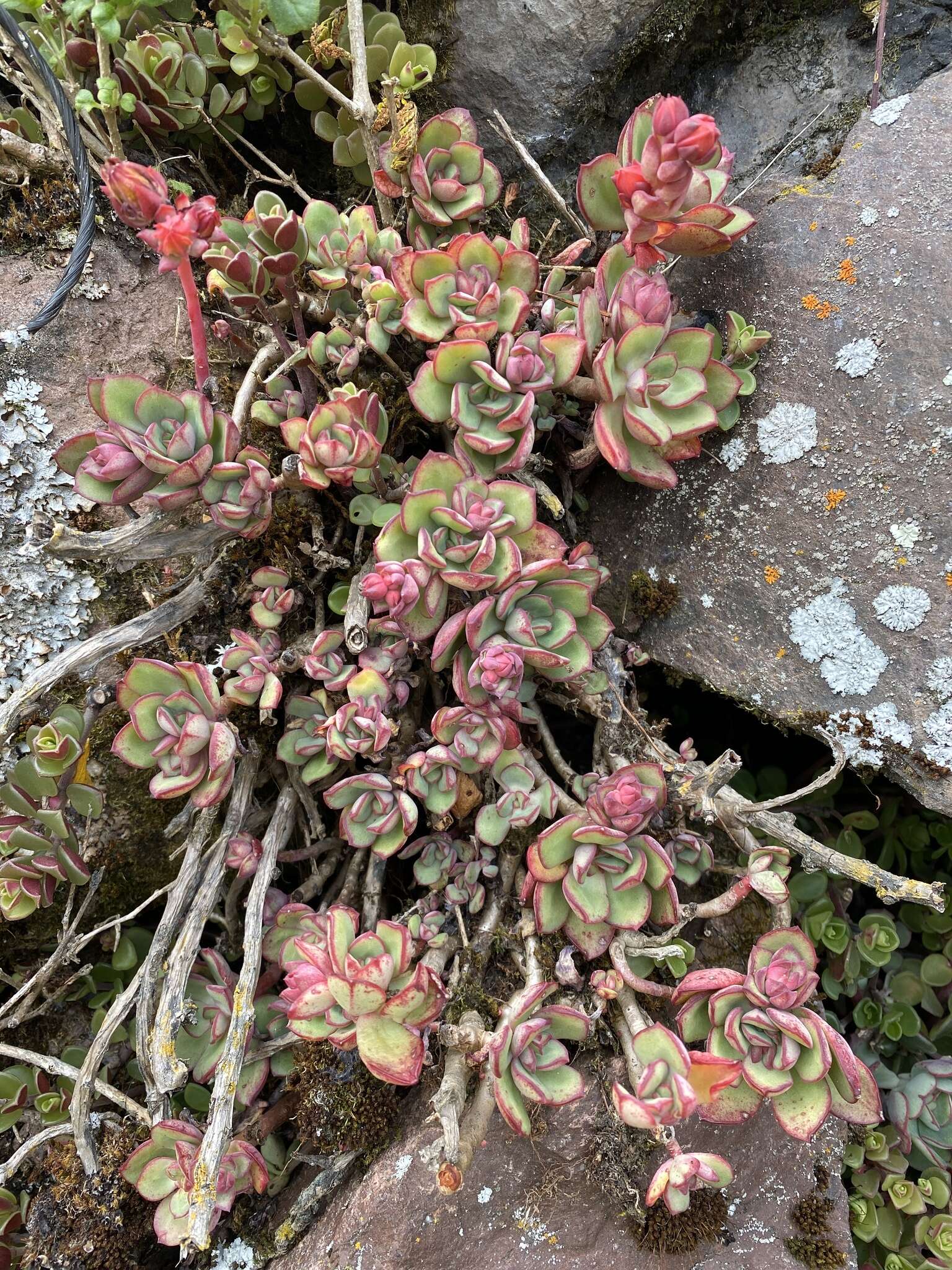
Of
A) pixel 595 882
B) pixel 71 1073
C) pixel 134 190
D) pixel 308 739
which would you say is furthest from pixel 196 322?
pixel 71 1073

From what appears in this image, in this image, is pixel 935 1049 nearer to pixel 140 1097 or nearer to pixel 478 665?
pixel 478 665

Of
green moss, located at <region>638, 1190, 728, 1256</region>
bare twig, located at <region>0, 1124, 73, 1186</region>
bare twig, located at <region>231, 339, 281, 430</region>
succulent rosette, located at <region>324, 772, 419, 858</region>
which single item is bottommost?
bare twig, located at <region>0, 1124, 73, 1186</region>

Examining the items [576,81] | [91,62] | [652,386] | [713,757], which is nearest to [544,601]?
[652,386]

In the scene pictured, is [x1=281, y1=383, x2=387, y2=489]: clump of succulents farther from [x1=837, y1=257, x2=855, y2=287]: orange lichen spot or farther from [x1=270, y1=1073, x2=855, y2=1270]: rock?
[x1=270, y1=1073, x2=855, y2=1270]: rock

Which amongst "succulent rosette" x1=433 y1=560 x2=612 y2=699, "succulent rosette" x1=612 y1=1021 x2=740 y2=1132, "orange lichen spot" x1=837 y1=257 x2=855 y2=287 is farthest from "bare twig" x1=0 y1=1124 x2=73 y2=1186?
"orange lichen spot" x1=837 y1=257 x2=855 y2=287

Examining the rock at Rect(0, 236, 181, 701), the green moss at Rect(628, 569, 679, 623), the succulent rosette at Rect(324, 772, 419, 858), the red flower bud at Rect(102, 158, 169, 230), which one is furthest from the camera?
the green moss at Rect(628, 569, 679, 623)

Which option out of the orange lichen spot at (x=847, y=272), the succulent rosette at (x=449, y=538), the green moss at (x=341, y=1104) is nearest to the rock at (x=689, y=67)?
the orange lichen spot at (x=847, y=272)

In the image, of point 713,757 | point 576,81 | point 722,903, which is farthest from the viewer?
point 713,757
